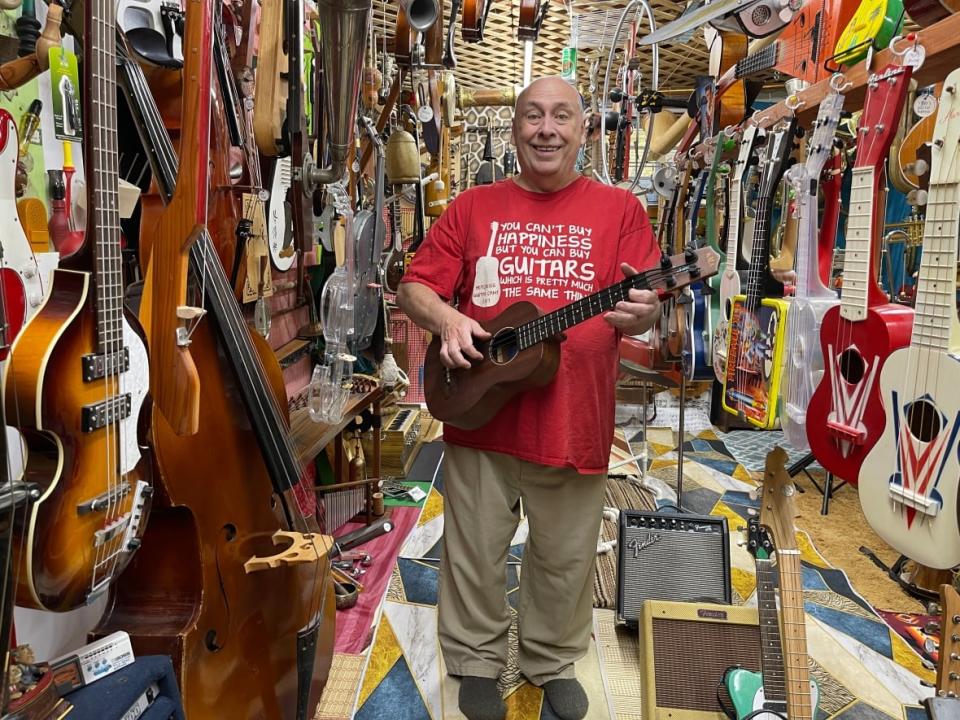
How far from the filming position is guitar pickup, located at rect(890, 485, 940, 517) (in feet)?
3.41

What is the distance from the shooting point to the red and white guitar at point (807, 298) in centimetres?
142

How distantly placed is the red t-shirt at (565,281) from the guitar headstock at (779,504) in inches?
17.4

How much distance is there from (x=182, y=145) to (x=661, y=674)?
5.77ft

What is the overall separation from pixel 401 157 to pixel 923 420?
7.19 feet

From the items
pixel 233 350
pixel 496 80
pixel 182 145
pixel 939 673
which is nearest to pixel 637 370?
pixel 939 673

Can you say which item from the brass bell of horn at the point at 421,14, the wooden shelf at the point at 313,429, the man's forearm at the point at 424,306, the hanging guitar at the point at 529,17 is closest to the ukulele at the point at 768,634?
the man's forearm at the point at 424,306

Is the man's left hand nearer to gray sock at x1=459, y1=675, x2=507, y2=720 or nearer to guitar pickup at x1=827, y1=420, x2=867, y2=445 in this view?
guitar pickup at x1=827, y1=420, x2=867, y2=445

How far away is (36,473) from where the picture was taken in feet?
2.53

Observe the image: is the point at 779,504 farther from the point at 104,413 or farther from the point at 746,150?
the point at 104,413

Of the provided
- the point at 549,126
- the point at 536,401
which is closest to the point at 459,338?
the point at 536,401

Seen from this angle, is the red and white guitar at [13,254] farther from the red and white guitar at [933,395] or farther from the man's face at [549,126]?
the red and white guitar at [933,395]

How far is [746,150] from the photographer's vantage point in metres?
1.91

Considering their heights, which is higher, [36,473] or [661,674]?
[36,473]

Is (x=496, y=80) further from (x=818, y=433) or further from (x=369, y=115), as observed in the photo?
(x=818, y=433)
